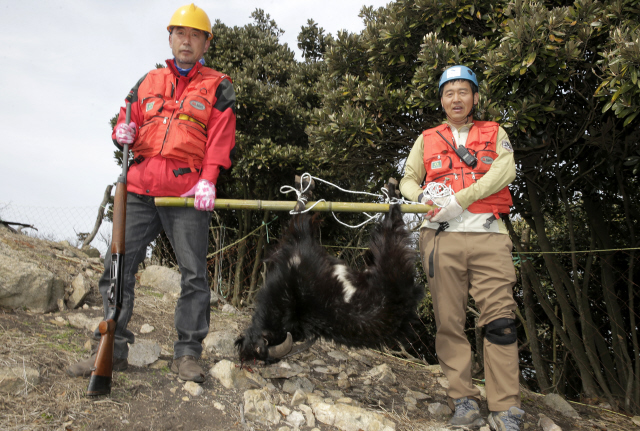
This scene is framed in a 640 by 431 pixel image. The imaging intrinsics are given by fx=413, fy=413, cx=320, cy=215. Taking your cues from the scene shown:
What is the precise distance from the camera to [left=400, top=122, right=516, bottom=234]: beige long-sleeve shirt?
7.36ft

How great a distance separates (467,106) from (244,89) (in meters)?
4.12

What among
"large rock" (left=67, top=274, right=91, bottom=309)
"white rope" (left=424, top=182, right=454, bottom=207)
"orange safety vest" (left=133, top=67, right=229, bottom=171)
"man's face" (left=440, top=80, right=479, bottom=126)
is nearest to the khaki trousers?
"white rope" (left=424, top=182, right=454, bottom=207)

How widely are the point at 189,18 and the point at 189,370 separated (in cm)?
202

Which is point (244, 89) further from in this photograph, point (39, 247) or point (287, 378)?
point (287, 378)

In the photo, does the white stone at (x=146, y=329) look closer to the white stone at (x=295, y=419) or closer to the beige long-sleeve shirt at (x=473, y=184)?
the white stone at (x=295, y=419)

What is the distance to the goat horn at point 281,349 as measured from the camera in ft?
6.73

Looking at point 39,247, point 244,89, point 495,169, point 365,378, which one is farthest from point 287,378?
point 244,89

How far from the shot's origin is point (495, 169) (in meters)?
2.30

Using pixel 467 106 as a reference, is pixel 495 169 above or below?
below

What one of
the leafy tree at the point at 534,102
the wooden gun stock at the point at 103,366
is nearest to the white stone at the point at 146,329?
the wooden gun stock at the point at 103,366

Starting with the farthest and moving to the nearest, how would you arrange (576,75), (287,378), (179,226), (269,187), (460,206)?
(269,187)
(576,75)
(287,378)
(179,226)
(460,206)

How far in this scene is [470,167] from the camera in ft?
7.86

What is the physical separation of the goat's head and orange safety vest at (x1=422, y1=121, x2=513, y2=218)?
127 cm

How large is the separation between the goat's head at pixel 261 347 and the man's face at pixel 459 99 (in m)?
1.60
